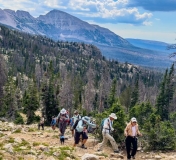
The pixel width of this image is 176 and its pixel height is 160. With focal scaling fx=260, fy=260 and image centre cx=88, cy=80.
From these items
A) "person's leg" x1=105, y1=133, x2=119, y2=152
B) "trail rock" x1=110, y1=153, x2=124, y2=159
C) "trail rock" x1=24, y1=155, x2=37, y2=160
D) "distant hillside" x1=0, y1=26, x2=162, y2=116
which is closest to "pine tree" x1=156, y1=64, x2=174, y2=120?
"distant hillside" x1=0, y1=26, x2=162, y2=116

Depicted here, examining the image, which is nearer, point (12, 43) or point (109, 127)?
point (109, 127)

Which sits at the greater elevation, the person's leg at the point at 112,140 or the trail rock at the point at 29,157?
the trail rock at the point at 29,157

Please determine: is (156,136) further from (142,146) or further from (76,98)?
(76,98)

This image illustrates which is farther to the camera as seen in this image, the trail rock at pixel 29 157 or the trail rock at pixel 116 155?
the trail rock at pixel 116 155

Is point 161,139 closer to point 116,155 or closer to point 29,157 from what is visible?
point 116,155

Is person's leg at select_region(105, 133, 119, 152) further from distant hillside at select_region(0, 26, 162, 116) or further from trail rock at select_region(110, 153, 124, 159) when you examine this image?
distant hillside at select_region(0, 26, 162, 116)

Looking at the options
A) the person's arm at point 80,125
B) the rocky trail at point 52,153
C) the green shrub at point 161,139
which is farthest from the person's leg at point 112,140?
the green shrub at point 161,139

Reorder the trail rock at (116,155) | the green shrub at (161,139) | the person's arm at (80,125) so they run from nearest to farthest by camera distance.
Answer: the trail rock at (116,155), the person's arm at (80,125), the green shrub at (161,139)

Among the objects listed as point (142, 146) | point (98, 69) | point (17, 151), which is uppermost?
point (17, 151)

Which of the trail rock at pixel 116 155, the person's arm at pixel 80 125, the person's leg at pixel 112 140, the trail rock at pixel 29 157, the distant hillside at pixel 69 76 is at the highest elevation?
the person's arm at pixel 80 125

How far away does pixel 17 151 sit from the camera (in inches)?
406

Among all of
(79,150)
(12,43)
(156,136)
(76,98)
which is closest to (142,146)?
(156,136)

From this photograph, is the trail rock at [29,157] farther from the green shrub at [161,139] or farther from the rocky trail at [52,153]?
the green shrub at [161,139]

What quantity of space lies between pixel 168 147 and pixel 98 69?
540 ft
